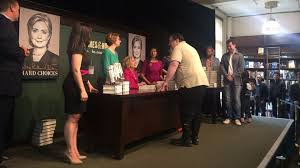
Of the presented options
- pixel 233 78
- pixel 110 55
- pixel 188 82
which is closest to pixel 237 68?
pixel 233 78

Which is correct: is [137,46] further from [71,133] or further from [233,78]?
[71,133]

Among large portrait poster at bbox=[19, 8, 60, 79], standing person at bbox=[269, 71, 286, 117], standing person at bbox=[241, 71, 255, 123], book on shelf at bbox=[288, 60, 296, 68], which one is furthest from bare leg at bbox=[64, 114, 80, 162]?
book on shelf at bbox=[288, 60, 296, 68]

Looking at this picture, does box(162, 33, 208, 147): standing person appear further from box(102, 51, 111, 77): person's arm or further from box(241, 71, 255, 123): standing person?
box(241, 71, 255, 123): standing person

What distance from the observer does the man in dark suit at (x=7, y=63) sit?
89.0 inches

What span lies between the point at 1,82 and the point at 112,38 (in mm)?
1241

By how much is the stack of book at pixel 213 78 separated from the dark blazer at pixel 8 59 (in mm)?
3341

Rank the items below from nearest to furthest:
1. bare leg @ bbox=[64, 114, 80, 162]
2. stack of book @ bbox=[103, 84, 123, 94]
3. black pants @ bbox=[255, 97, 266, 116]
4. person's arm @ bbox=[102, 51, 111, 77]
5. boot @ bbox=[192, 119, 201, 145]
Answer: bare leg @ bbox=[64, 114, 80, 162] < stack of book @ bbox=[103, 84, 123, 94] < person's arm @ bbox=[102, 51, 111, 77] < boot @ bbox=[192, 119, 201, 145] < black pants @ bbox=[255, 97, 266, 116]

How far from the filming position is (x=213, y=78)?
5.04m

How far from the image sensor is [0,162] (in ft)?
8.29

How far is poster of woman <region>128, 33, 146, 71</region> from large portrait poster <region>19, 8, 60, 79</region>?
5.47ft

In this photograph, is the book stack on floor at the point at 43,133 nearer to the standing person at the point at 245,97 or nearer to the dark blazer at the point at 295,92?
the standing person at the point at 245,97

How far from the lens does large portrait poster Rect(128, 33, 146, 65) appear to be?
17.2 ft

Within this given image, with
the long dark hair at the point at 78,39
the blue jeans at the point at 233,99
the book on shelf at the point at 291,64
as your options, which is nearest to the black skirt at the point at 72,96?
the long dark hair at the point at 78,39

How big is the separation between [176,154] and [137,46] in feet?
9.24
